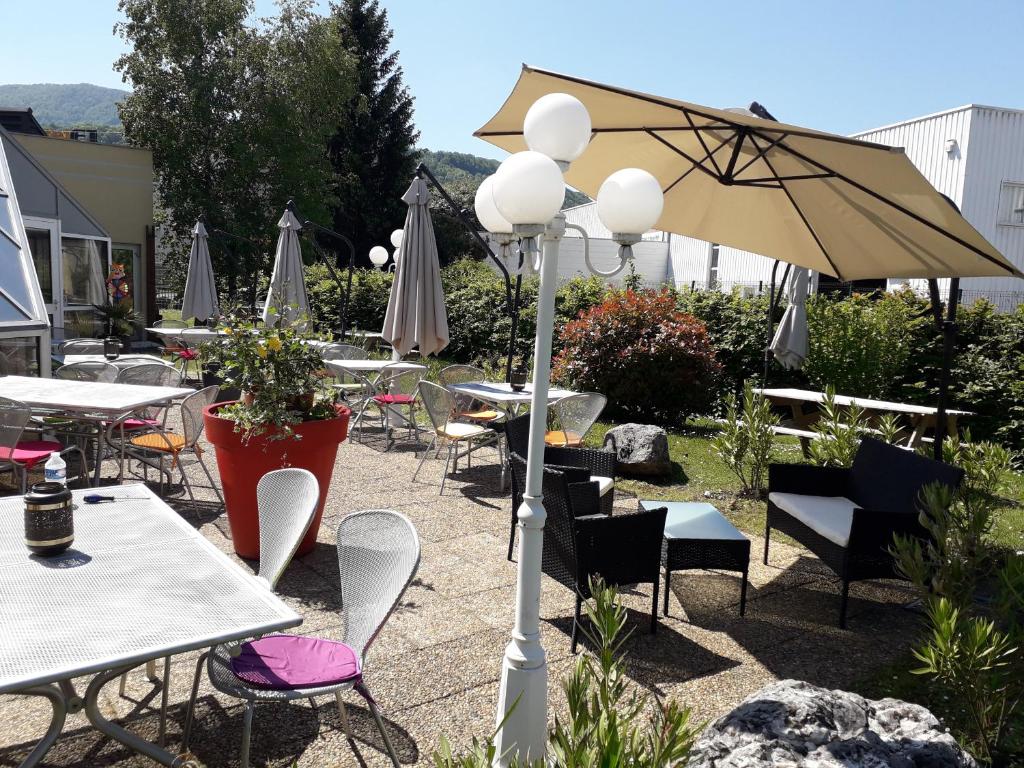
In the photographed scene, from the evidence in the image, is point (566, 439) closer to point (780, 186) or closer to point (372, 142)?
point (780, 186)

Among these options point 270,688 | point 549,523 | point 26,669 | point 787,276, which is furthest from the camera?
point 787,276

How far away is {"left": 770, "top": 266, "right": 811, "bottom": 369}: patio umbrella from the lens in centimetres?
899

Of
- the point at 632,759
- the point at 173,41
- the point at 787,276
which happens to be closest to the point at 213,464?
the point at 632,759

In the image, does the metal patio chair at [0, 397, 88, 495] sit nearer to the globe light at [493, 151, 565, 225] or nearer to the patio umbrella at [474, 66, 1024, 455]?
the patio umbrella at [474, 66, 1024, 455]

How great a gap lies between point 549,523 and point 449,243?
108 ft

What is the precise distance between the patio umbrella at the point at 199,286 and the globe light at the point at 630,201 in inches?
456

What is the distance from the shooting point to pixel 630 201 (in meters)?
2.89

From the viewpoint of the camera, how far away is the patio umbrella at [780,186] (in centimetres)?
406

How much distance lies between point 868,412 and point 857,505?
4074 millimetres

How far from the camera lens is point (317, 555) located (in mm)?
4750

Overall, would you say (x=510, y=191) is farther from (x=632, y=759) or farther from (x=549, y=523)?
(x=549, y=523)

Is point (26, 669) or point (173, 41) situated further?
point (173, 41)

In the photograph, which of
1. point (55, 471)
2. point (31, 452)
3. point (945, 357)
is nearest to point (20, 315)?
point (31, 452)

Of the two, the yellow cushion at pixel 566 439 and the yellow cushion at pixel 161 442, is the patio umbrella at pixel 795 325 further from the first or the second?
the yellow cushion at pixel 161 442
